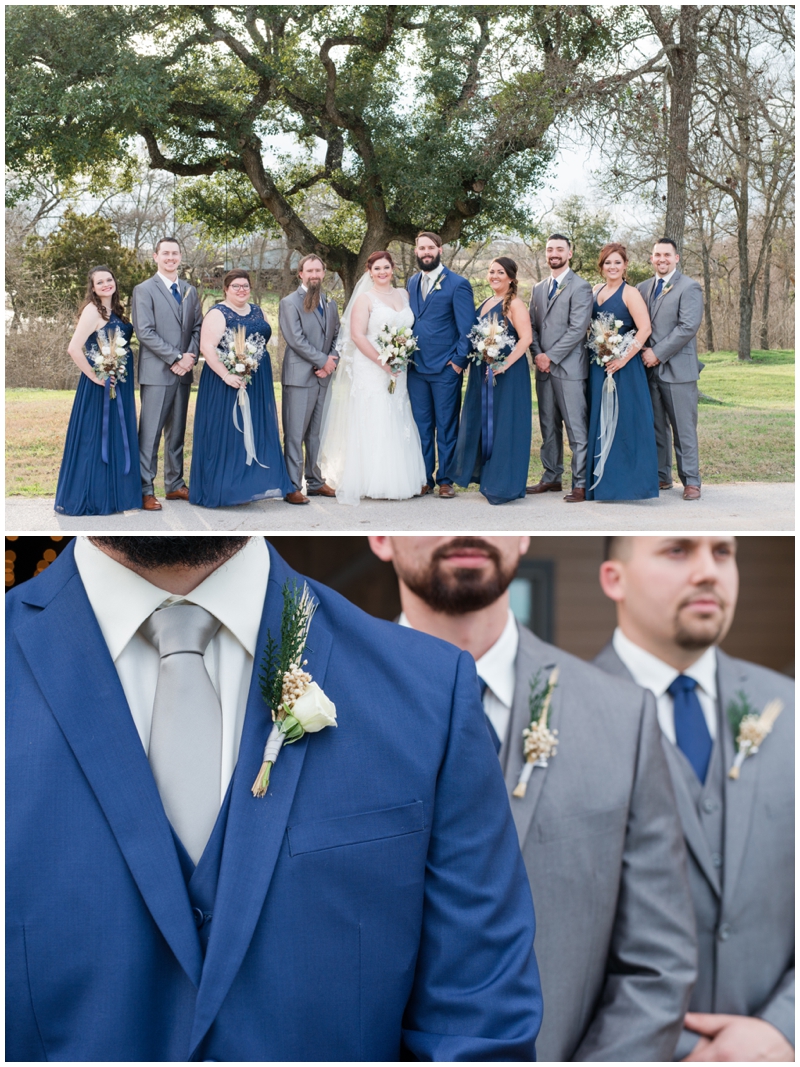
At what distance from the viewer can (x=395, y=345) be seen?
21.5 feet

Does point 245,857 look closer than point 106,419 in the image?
Yes

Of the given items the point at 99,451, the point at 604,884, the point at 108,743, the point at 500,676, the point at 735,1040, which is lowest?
the point at 735,1040

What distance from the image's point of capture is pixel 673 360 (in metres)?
6.76

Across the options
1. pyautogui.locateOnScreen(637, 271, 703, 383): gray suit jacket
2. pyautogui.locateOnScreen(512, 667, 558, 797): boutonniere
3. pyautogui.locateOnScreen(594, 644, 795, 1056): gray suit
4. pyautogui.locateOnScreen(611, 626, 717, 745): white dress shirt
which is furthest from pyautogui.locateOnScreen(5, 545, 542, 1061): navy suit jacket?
pyautogui.locateOnScreen(637, 271, 703, 383): gray suit jacket

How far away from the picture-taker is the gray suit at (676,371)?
6574 millimetres

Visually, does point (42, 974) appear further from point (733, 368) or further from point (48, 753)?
point (733, 368)

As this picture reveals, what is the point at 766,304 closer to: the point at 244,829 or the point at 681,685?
the point at 681,685

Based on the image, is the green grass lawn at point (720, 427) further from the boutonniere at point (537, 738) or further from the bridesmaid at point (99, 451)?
the boutonniere at point (537, 738)

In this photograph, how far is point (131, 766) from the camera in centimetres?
196

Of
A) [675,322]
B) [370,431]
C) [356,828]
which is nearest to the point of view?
[356,828]

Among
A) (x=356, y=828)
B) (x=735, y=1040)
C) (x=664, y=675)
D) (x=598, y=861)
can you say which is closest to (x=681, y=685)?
(x=664, y=675)

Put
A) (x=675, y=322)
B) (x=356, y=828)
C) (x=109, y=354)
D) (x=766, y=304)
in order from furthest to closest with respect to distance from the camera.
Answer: (x=766, y=304) < (x=675, y=322) < (x=109, y=354) < (x=356, y=828)

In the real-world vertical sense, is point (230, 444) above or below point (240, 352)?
below

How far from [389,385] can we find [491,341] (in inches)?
30.6
